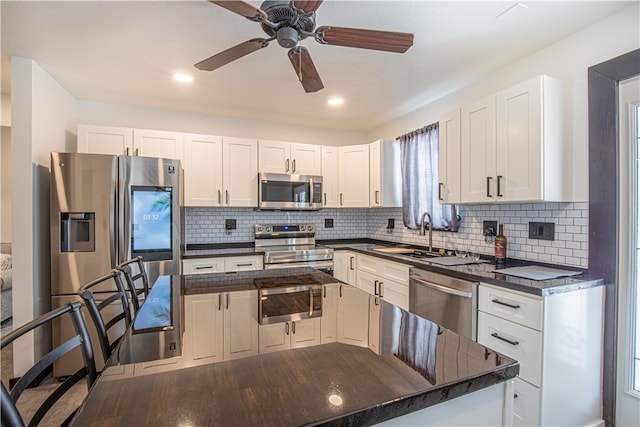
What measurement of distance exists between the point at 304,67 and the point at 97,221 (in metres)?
2.11

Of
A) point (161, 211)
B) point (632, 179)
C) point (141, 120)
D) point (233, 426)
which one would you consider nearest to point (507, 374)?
point (233, 426)

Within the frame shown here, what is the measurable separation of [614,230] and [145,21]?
10.1 ft

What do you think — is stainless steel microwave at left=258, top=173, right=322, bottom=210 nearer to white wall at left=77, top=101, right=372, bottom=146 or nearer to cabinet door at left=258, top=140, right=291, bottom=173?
cabinet door at left=258, top=140, right=291, bottom=173

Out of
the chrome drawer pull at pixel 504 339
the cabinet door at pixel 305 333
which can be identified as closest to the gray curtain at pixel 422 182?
the chrome drawer pull at pixel 504 339

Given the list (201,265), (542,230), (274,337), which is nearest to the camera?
(274,337)

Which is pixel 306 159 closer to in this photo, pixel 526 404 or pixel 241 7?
pixel 241 7

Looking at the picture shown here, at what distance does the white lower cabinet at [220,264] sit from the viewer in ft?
10.4

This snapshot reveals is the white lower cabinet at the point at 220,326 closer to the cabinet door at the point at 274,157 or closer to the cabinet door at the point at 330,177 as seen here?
the cabinet door at the point at 274,157

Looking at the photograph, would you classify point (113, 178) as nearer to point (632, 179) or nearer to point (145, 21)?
point (145, 21)

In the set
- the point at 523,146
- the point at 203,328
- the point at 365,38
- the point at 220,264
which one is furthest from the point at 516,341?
the point at 220,264

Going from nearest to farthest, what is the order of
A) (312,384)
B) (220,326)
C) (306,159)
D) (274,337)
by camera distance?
(312,384) < (274,337) < (220,326) < (306,159)

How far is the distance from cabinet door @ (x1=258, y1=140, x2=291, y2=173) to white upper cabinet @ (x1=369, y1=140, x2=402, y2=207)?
1.04 meters

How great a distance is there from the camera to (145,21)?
1.94 m

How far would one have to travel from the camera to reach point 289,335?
1045mm
